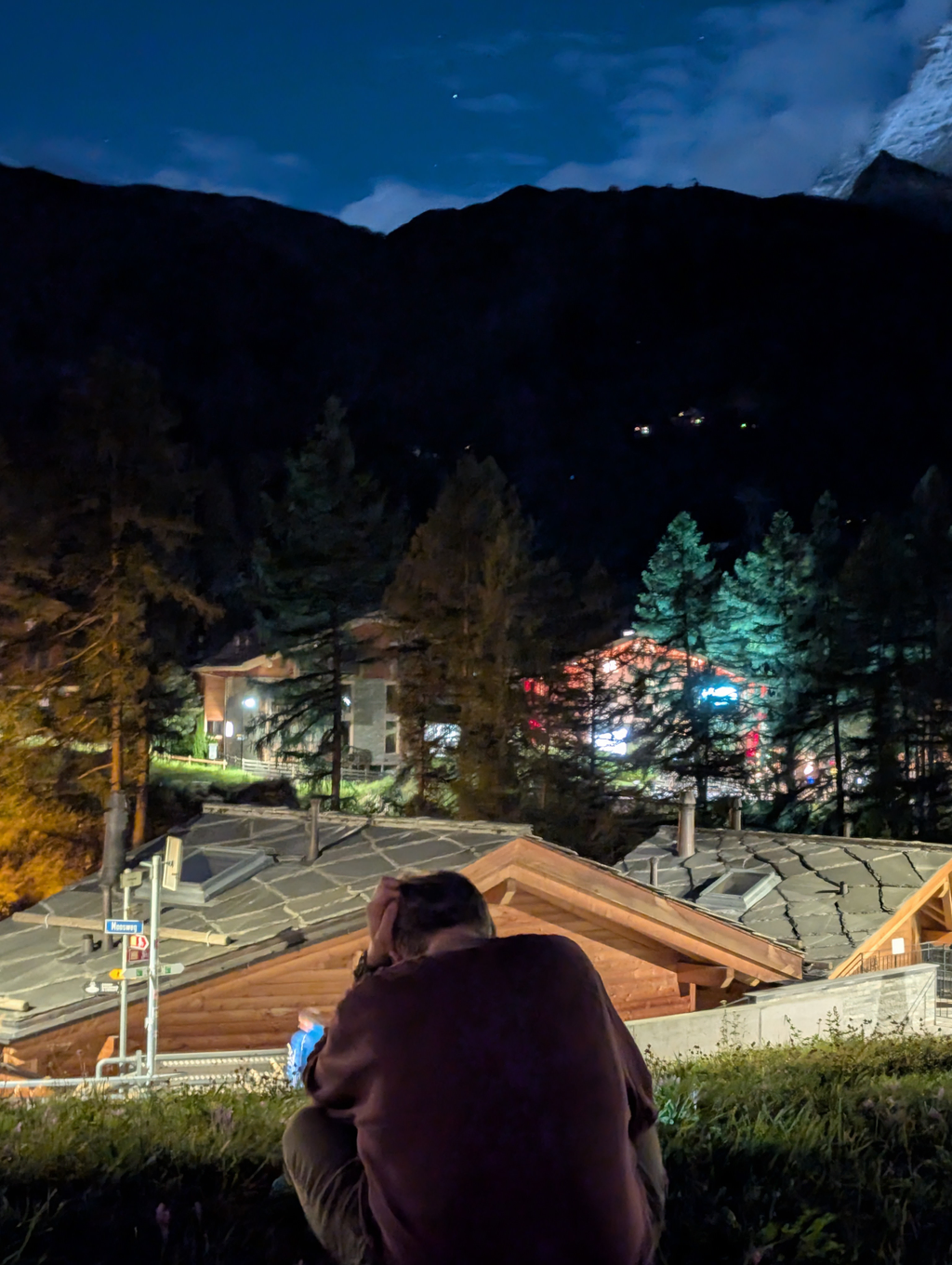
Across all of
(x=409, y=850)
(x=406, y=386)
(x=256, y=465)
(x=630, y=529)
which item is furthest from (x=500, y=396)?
(x=409, y=850)

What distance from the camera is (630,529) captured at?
10500 centimetres

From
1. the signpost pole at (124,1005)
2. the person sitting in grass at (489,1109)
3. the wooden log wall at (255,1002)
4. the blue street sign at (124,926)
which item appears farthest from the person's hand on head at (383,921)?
the wooden log wall at (255,1002)

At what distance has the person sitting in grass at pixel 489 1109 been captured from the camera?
2295 millimetres

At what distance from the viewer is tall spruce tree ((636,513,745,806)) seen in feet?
120

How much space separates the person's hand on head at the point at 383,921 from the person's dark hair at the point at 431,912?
0.05 ft

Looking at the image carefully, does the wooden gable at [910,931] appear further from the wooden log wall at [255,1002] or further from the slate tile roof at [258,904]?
the slate tile roof at [258,904]

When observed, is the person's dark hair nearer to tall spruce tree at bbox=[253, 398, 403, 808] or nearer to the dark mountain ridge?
tall spruce tree at bbox=[253, 398, 403, 808]

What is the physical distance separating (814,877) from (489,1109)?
16408 millimetres

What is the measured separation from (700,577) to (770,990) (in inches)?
1180

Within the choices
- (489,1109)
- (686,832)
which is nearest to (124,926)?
(489,1109)

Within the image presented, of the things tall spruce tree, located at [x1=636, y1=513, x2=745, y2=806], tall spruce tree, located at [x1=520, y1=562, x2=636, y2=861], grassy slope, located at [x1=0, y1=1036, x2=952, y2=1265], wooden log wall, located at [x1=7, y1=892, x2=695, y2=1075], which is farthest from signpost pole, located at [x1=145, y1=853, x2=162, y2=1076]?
tall spruce tree, located at [x1=636, y1=513, x2=745, y2=806]

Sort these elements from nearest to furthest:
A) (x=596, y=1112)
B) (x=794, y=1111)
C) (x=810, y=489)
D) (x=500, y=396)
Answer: (x=596, y=1112)
(x=794, y=1111)
(x=810, y=489)
(x=500, y=396)

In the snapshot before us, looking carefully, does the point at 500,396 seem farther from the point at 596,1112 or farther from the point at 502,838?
the point at 596,1112

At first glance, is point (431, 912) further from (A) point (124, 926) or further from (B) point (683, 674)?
(B) point (683, 674)
